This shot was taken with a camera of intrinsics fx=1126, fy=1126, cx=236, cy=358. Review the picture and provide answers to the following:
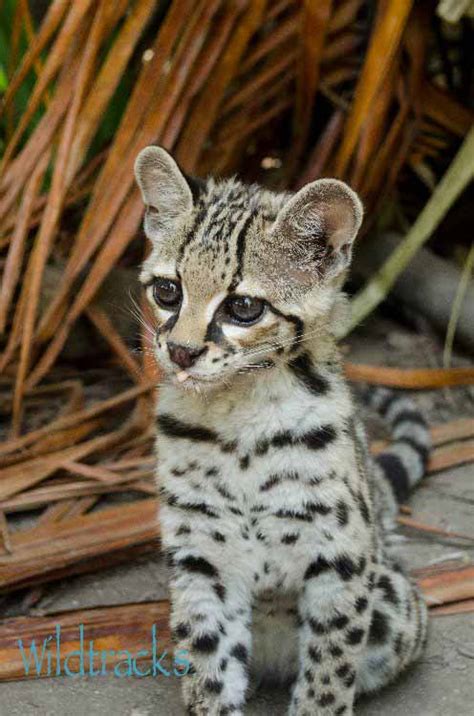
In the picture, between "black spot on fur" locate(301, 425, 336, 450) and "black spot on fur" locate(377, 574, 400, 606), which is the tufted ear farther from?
"black spot on fur" locate(377, 574, 400, 606)

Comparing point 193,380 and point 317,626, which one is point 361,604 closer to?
point 317,626

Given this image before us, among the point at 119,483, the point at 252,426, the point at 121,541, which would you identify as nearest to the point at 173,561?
the point at 252,426

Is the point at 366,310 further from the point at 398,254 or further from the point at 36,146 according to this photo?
the point at 36,146

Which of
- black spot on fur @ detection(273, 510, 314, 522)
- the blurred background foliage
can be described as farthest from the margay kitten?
the blurred background foliage

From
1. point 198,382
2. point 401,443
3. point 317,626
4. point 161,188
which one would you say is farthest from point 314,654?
point 401,443

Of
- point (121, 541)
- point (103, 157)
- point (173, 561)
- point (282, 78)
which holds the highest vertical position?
point (282, 78)

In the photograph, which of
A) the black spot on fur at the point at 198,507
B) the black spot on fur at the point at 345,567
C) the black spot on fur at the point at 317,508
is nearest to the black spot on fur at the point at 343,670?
the black spot on fur at the point at 345,567
